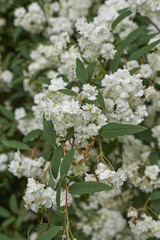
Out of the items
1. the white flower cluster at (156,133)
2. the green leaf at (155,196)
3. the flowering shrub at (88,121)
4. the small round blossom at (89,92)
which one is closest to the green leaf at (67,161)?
the flowering shrub at (88,121)

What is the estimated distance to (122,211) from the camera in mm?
3807

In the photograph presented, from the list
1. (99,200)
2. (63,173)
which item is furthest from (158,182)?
(99,200)

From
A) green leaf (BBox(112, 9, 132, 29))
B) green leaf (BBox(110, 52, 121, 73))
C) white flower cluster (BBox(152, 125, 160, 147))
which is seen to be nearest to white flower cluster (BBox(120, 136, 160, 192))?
white flower cluster (BBox(152, 125, 160, 147))

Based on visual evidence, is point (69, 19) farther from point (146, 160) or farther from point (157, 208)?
point (157, 208)

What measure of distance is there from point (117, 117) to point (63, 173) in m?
0.55

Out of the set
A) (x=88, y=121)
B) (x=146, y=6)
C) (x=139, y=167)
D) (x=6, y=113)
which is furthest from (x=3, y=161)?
(x=146, y=6)

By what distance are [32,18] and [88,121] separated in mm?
2557

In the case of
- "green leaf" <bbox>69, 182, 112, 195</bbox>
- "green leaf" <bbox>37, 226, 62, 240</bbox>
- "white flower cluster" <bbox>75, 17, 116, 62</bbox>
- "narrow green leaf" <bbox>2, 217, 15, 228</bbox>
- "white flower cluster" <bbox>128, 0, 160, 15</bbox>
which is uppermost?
"white flower cluster" <bbox>128, 0, 160, 15</bbox>

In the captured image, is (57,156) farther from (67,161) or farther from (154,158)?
(154,158)

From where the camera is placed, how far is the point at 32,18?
395 centimetres

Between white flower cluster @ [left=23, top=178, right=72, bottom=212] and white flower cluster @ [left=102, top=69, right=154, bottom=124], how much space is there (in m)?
0.68

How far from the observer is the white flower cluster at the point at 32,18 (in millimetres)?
3949

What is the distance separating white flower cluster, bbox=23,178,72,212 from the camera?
67.7 inches

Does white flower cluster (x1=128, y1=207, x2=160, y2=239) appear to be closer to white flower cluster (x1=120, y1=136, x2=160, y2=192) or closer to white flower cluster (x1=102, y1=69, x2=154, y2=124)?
white flower cluster (x1=120, y1=136, x2=160, y2=192)
